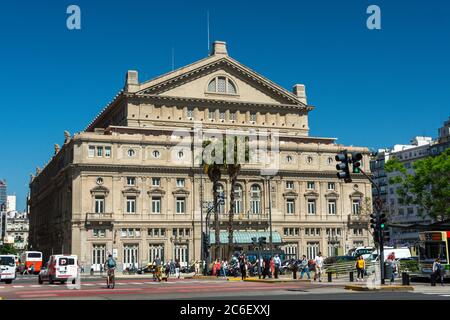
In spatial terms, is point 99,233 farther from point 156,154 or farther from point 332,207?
point 332,207

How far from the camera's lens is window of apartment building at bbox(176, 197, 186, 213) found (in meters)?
81.4

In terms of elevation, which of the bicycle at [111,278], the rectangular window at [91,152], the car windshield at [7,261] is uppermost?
the rectangular window at [91,152]

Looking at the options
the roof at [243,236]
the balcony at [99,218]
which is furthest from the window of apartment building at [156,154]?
the roof at [243,236]

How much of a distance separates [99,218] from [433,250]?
46.1m

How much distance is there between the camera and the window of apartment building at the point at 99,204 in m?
77.4

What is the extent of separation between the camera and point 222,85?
8975 cm

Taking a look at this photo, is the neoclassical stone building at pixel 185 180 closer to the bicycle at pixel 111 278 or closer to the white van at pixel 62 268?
the white van at pixel 62 268

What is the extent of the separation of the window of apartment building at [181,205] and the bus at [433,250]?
44511 millimetres

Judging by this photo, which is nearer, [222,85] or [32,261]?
[32,261]

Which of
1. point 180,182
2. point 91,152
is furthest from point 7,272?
point 180,182

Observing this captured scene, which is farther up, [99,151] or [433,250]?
[99,151]

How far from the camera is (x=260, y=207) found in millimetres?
85062
